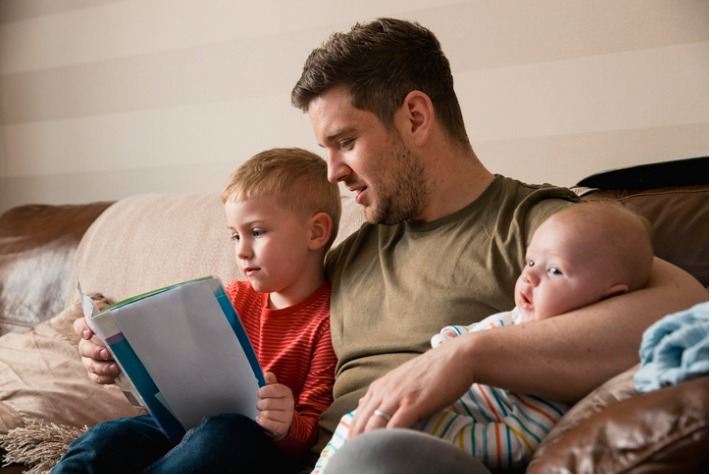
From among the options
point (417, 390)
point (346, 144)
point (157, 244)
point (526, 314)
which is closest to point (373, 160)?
point (346, 144)


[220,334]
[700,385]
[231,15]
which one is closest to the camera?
[700,385]

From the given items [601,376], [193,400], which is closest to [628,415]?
[601,376]

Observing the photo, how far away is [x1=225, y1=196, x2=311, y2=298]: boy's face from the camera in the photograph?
5.60 ft

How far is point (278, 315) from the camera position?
1756 mm

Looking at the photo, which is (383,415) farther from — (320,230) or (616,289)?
(320,230)

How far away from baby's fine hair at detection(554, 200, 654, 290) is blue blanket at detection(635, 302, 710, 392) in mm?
209

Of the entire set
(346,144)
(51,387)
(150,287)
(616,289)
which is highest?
(346,144)

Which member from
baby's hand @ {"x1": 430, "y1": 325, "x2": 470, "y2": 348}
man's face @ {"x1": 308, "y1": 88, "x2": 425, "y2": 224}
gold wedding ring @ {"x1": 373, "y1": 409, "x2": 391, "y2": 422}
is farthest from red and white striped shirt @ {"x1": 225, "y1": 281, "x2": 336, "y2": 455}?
gold wedding ring @ {"x1": 373, "y1": 409, "x2": 391, "y2": 422}

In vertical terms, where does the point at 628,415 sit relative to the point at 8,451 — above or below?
above

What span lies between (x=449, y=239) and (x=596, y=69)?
35.1 inches

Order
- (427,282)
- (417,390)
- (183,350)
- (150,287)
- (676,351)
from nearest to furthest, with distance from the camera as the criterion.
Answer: (676,351)
(417,390)
(183,350)
(427,282)
(150,287)

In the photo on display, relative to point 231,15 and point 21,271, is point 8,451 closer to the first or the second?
point 21,271

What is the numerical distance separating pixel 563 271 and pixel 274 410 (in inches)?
22.0

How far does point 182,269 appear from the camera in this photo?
2232mm
